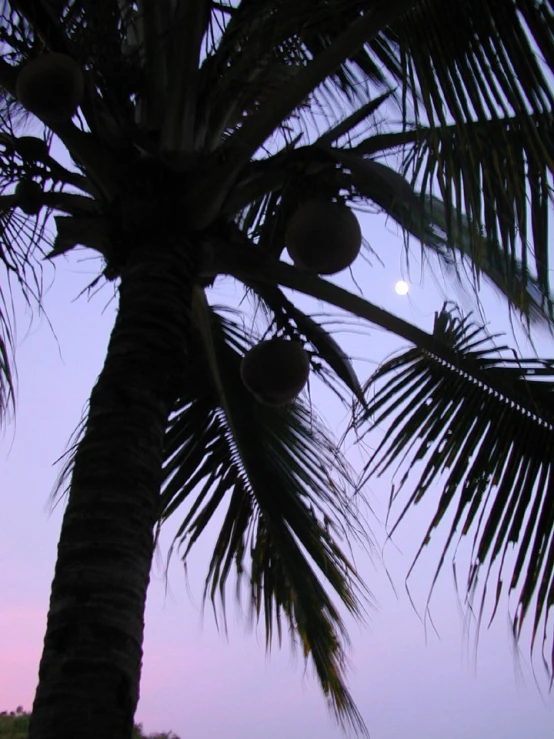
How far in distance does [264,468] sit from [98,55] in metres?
2.03

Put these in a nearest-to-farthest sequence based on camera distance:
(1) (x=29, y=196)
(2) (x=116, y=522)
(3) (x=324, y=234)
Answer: (2) (x=116, y=522) → (3) (x=324, y=234) → (1) (x=29, y=196)

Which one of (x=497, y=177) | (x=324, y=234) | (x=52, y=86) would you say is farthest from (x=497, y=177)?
(x=52, y=86)

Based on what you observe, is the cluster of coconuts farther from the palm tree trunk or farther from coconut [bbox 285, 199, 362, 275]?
the palm tree trunk

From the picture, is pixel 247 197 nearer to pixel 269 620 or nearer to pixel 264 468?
pixel 264 468

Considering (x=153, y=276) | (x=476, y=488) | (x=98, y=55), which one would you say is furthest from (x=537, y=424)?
(x=98, y=55)

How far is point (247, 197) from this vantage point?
8.64 feet

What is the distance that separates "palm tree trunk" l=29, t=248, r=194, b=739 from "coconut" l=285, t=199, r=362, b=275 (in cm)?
38

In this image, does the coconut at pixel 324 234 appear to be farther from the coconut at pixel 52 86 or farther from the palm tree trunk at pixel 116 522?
the coconut at pixel 52 86

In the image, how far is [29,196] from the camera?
255cm

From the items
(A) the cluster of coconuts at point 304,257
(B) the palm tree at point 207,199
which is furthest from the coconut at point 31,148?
(A) the cluster of coconuts at point 304,257

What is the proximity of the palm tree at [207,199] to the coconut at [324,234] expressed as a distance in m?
0.01

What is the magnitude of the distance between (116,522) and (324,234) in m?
1.05

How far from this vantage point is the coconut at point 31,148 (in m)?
2.55

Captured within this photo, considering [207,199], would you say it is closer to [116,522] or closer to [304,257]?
[304,257]
